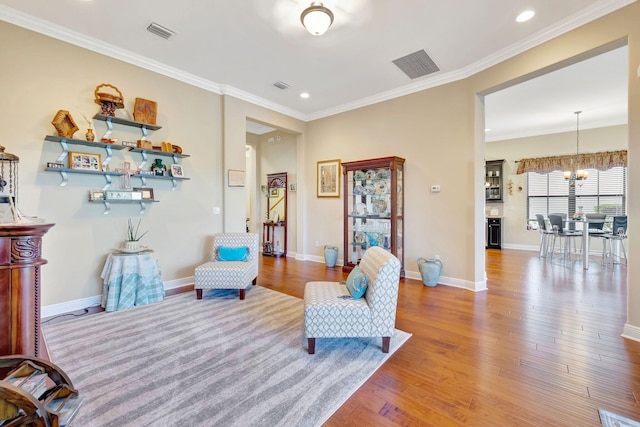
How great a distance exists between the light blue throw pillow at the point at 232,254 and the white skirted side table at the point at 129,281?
0.87 metres

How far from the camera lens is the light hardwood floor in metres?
1.69

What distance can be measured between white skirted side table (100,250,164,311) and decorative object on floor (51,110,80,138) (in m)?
1.49

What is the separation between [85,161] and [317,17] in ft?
10.4

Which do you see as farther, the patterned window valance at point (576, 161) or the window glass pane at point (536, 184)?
the window glass pane at point (536, 184)

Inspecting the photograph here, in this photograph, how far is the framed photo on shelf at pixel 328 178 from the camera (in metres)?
5.80

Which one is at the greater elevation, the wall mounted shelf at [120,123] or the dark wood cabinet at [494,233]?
the wall mounted shelf at [120,123]

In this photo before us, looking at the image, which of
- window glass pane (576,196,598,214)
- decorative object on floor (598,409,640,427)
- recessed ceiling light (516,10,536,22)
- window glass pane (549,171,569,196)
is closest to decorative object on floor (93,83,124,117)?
recessed ceiling light (516,10,536,22)

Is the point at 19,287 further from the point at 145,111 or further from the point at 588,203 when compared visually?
the point at 588,203

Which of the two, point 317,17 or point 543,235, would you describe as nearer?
point 317,17

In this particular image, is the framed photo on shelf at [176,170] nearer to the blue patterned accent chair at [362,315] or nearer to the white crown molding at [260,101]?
the white crown molding at [260,101]

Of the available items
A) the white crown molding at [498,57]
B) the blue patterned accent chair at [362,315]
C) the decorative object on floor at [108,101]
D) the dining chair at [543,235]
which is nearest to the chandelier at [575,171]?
the dining chair at [543,235]

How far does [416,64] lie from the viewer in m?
3.97

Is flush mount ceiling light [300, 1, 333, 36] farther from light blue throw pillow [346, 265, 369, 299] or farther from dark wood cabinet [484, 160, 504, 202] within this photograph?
dark wood cabinet [484, 160, 504, 202]

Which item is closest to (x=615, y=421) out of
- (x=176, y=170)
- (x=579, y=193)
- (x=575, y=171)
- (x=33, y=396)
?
(x=33, y=396)
